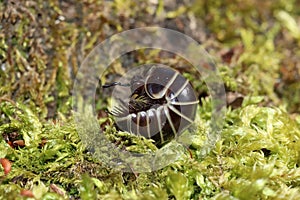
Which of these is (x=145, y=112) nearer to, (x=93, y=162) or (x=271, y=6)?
(x=93, y=162)

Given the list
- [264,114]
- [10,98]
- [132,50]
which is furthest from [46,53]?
[264,114]

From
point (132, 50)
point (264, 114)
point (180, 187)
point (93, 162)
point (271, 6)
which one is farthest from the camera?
point (271, 6)

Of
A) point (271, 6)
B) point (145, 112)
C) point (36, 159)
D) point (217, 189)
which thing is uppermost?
point (271, 6)

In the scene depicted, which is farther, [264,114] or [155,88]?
[264,114]

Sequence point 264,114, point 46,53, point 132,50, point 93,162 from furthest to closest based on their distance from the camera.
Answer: point 132,50 < point 46,53 < point 264,114 < point 93,162

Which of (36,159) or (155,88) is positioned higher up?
(155,88)

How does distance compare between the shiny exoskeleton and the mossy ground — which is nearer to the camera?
the mossy ground
